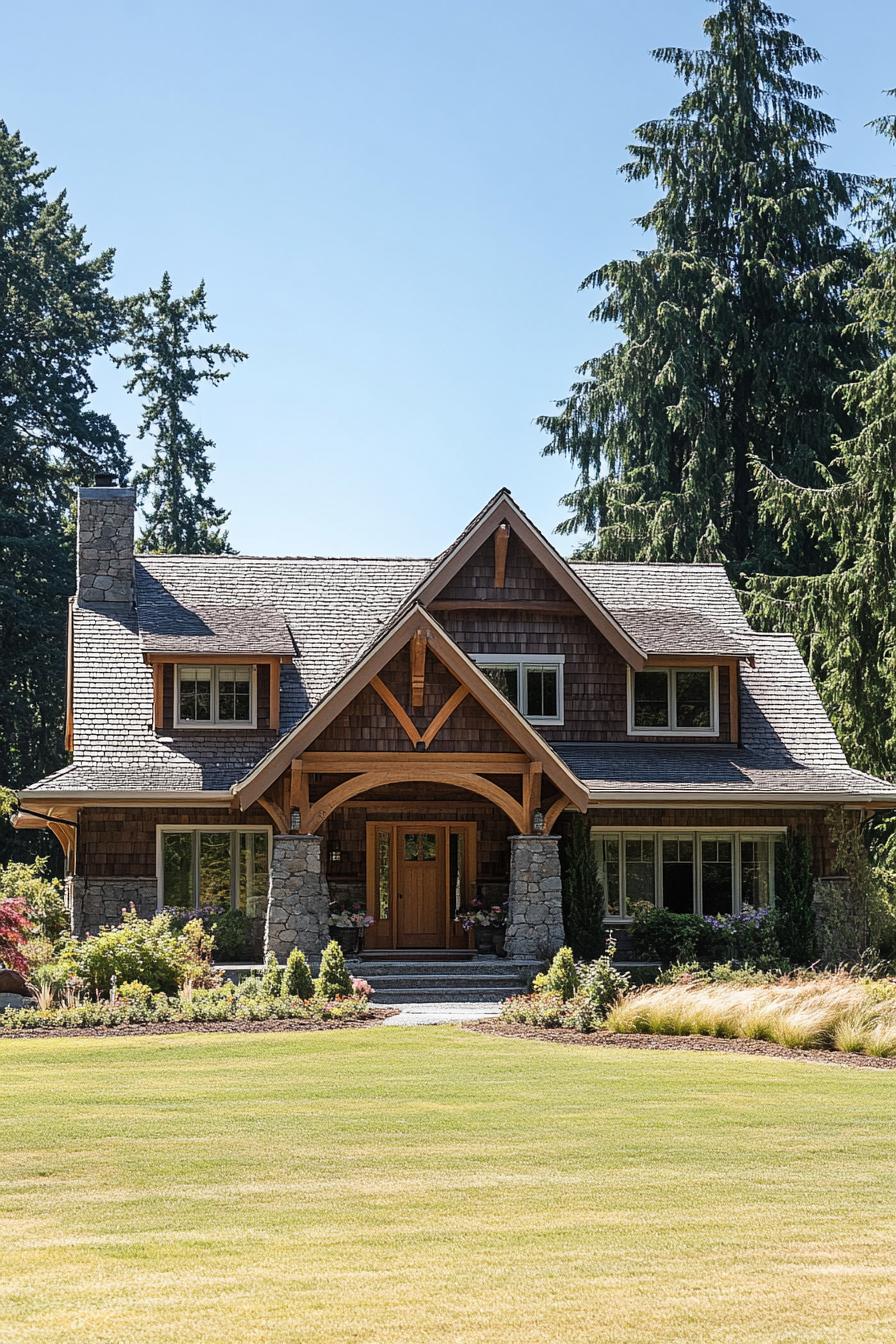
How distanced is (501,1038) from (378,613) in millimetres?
12107

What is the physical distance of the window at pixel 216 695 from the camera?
24.1m

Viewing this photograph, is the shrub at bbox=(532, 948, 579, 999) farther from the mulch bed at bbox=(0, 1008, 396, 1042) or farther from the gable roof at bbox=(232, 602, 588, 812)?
the gable roof at bbox=(232, 602, 588, 812)

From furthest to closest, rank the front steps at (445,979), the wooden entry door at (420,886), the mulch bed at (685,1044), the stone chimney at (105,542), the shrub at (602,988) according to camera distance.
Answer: the stone chimney at (105,542), the wooden entry door at (420,886), the front steps at (445,979), the shrub at (602,988), the mulch bed at (685,1044)

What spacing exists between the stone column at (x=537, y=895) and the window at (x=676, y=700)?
4091mm

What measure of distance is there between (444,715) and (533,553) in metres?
4.32

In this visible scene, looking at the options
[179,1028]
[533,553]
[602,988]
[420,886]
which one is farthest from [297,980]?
[533,553]

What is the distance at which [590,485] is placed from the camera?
41188 mm

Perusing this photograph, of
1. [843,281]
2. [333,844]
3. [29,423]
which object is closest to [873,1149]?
[333,844]

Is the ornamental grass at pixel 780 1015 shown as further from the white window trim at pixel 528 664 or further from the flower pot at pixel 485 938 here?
the white window trim at pixel 528 664

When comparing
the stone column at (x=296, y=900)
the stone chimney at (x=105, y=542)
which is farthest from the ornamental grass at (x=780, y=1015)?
the stone chimney at (x=105, y=542)

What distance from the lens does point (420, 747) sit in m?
21.5

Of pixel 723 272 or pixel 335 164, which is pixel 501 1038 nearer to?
pixel 335 164

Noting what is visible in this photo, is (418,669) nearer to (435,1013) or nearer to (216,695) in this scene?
→ (216,695)

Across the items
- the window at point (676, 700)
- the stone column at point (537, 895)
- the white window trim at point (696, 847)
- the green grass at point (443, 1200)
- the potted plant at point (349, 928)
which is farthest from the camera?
the window at point (676, 700)
